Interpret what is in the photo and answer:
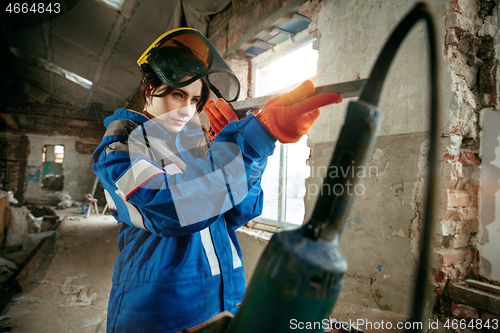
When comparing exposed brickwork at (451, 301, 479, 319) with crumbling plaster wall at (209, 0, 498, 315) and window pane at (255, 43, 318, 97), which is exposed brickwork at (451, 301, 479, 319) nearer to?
crumbling plaster wall at (209, 0, 498, 315)

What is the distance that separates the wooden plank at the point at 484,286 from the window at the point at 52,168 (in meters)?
12.5

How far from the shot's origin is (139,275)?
83 cm

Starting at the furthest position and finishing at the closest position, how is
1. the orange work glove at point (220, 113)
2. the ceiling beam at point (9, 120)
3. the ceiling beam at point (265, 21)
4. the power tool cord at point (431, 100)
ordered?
the ceiling beam at point (9, 120) < the ceiling beam at point (265, 21) < the orange work glove at point (220, 113) < the power tool cord at point (431, 100)

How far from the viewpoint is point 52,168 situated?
10.3 meters

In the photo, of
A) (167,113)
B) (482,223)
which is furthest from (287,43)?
(482,223)

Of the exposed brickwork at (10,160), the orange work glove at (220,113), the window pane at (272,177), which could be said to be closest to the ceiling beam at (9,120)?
the exposed brickwork at (10,160)

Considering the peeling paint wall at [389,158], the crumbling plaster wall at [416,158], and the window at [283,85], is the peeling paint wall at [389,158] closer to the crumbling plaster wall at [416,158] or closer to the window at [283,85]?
the crumbling plaster wall at [416,158]

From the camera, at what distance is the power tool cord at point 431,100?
37 centimetres

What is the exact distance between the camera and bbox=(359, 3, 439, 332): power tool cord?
37 centimetres

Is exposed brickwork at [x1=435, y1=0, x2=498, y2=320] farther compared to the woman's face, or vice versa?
exposed brickwork at [x1=435, y1=0, x2=498, y2=320]

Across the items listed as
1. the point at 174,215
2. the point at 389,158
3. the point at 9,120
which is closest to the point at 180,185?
the point at 174,215

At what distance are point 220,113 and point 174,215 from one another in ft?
1.64

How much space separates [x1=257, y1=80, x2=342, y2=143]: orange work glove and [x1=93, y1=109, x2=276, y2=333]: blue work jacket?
1.2 inches

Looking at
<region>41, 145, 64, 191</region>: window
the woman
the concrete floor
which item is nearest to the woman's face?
the woman
